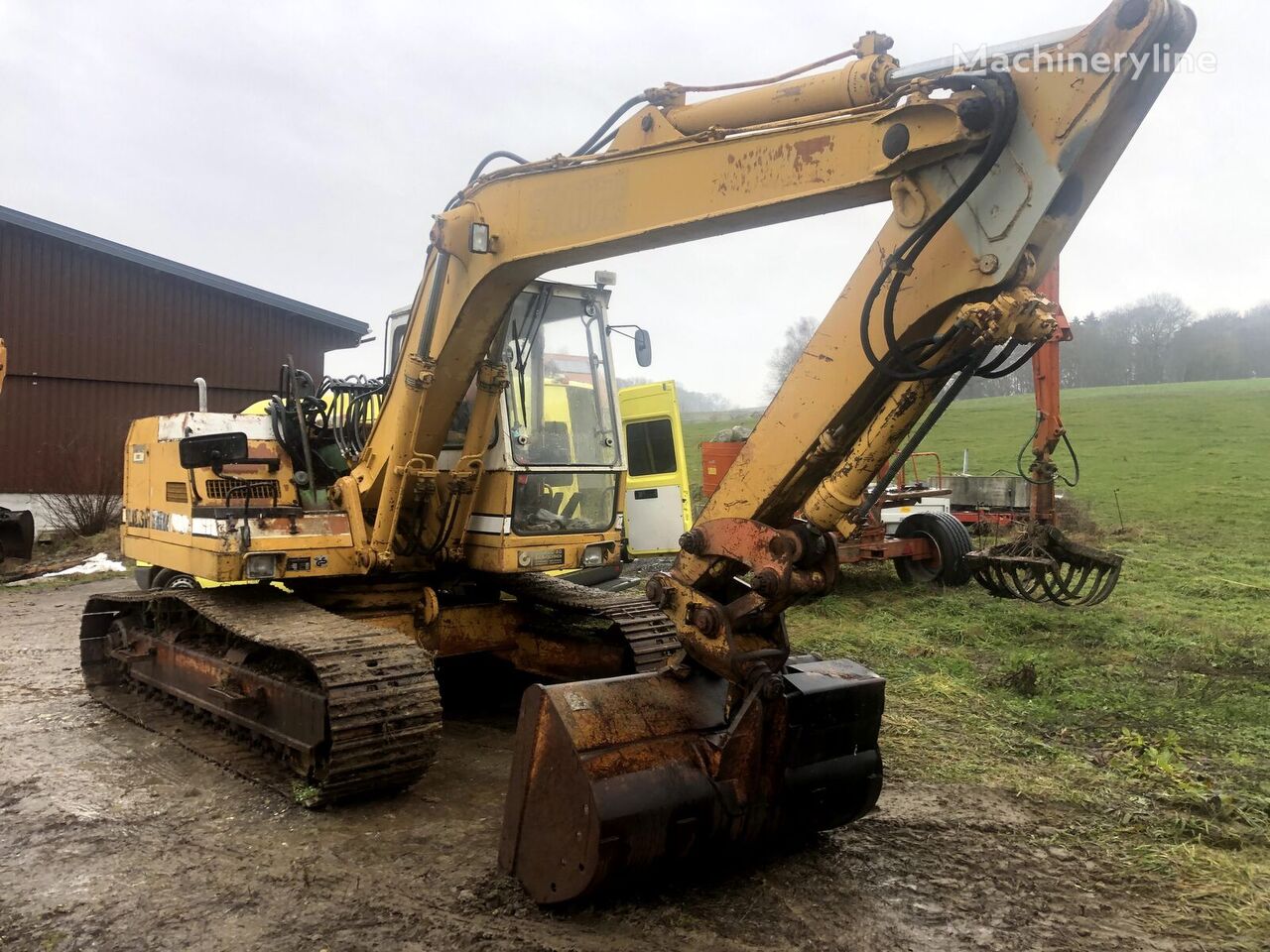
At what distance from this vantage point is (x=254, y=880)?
3746mm

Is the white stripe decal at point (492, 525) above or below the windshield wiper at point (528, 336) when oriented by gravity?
below

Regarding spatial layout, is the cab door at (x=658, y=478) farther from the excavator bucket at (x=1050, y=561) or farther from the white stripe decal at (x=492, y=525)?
the white stripe decal at (x=492, y=525)

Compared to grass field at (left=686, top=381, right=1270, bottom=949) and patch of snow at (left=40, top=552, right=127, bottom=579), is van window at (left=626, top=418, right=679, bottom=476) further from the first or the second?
patch of snow at (left=40, top=552, right=127, bottom=579)

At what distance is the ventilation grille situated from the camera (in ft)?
18.0

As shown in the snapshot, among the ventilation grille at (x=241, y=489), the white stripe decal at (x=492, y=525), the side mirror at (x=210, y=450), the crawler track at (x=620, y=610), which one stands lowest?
the crawler track at (x=620, y=610)

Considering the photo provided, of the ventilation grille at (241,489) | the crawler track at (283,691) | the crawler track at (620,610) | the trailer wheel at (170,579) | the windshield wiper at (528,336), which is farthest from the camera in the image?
the trailer wheel at (170,579)

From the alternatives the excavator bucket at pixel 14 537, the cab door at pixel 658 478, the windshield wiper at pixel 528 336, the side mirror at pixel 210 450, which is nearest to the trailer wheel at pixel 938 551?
the cab door at pixel 658 478

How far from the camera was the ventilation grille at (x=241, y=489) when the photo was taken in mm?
5496

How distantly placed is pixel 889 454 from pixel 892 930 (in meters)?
1.61

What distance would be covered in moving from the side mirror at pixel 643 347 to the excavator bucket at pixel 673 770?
9.04 ft

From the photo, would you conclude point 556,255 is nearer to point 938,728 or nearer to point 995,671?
point 938,728

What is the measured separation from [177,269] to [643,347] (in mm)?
15451

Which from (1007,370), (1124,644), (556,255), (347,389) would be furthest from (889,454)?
(1124,644)

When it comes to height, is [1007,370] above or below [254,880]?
above
